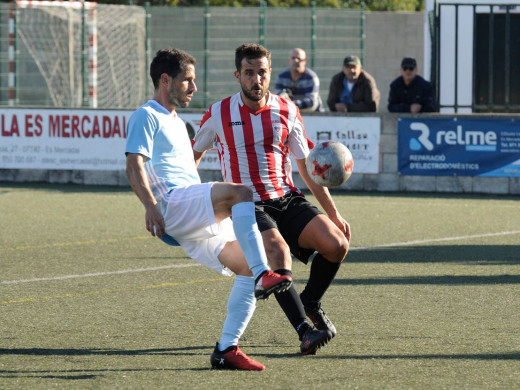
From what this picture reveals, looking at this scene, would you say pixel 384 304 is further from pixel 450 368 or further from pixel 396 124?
pixel 396 124

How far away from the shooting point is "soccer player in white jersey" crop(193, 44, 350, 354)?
6.42 meters

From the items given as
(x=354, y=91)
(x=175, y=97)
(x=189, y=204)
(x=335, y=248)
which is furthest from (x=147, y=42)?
(x=189, y=204)

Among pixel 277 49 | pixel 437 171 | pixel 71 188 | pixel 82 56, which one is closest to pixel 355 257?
pixel 437 171

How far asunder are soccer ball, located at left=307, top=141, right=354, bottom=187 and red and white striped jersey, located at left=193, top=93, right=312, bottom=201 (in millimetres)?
127

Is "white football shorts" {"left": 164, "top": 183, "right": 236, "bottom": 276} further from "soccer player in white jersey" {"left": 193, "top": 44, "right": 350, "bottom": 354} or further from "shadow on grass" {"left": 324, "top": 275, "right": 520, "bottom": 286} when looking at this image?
"shadow on grass" {"left": 324, "top": 275, "right": 520, "bottom": 286}

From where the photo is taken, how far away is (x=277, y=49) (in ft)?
90.4

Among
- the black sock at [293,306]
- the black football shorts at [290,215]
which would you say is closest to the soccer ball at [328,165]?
the black football shorts at [290,215]

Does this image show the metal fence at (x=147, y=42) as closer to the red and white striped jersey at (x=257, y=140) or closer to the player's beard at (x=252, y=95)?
the red and white striped jersey at (x=257, y=140)

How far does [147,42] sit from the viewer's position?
22078 millimetres

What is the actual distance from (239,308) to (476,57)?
Answer: 13632 millimetres

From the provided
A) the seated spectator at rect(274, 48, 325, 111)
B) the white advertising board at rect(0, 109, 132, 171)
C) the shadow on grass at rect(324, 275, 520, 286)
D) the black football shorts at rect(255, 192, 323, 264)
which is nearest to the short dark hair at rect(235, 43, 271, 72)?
the black football shorts at rect(255, 192, 323, 264)

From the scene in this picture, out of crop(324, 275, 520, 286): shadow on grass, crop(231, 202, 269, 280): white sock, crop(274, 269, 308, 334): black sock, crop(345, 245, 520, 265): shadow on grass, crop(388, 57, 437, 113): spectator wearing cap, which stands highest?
crop(388, 57, 437, 113): spectator wearing cap

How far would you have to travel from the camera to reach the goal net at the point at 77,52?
23.4m

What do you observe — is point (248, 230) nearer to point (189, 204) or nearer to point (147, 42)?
point (189, 204)
